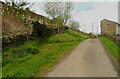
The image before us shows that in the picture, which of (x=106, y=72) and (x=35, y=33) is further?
(x=35, y=33)

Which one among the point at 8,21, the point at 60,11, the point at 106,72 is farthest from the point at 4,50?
the point at 60,11

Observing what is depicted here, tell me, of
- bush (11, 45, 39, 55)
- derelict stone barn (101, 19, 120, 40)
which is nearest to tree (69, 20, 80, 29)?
derelict stone barn (101, 19, 120, 40)

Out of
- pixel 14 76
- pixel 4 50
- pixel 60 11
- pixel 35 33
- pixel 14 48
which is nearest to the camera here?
pixel 14 76

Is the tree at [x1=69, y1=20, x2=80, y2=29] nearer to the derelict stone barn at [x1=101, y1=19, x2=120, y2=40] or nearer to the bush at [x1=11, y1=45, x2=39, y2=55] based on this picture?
the derelict stone barn at [x1=101, y1=19, x2=120, y2=40]

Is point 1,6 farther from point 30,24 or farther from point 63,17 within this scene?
point 63,17

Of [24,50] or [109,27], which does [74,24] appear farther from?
[24,50]

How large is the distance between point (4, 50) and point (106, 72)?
10993mm

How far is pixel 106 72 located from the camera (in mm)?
14586

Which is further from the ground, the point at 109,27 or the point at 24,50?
the point at 109,27

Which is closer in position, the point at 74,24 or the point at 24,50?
the point at 24,50

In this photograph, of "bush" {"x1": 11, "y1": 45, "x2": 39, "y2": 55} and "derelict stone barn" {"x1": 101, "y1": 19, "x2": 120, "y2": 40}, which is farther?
"derelict stone barn" {"x1": 101, "y1": 19, "x2": 120, "y2": 40}

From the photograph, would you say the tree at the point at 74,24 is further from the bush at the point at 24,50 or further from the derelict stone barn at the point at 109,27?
the bush at the point at 24,50

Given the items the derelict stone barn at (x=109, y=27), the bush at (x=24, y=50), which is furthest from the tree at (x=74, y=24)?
the bush at (x=24, y=50)

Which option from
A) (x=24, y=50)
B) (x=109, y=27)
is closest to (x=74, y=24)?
(x=109, y=27)
